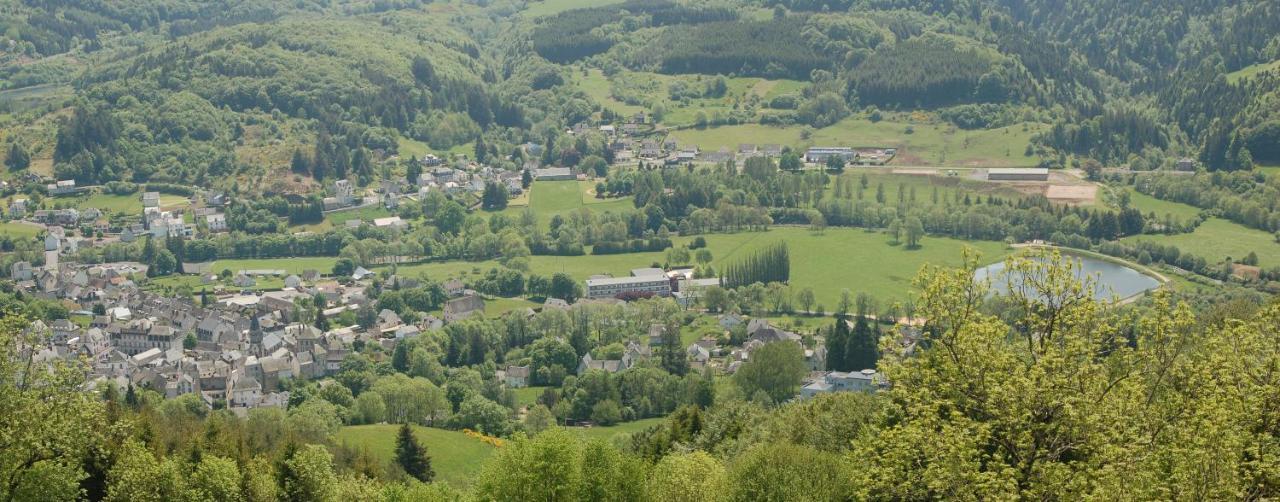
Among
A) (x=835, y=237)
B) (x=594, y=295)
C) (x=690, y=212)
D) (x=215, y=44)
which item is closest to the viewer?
(x=594, y=295)

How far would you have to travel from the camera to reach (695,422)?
49.4 meters

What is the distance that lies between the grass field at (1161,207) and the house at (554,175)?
48.2 m

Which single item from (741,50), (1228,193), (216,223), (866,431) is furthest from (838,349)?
(741,50)

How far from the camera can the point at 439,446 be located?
57.8 metres

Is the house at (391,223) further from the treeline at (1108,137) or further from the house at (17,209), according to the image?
the treeline at (1108,137)

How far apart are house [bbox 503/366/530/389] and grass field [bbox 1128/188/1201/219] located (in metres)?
52.5

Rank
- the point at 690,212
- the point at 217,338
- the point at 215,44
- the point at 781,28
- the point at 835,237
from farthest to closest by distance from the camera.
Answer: the point at 781,28
the point at 215,44
the point at 690,212
the point at 835,237
the point at 217,338

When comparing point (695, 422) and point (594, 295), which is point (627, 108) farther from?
point (695, 422)

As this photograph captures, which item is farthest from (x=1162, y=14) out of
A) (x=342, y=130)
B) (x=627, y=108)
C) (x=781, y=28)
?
(x=342, y=130)

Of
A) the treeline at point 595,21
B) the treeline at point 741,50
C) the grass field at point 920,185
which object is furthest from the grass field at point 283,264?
the treeline at point 595,21

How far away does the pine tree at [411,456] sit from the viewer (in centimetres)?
5181

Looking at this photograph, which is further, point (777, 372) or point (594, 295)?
point (594, 295)

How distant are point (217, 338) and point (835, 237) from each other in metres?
44.4

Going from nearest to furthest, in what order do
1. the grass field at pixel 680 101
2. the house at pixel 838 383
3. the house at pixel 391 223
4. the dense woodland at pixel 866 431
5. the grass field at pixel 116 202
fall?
1. the dense woodland at pixel 866 431
2. the house at pixel 838 383
3. the house at pixel 391 223
4. the grass field at pixel 116 202
5. the grass field at pixel 680 101
